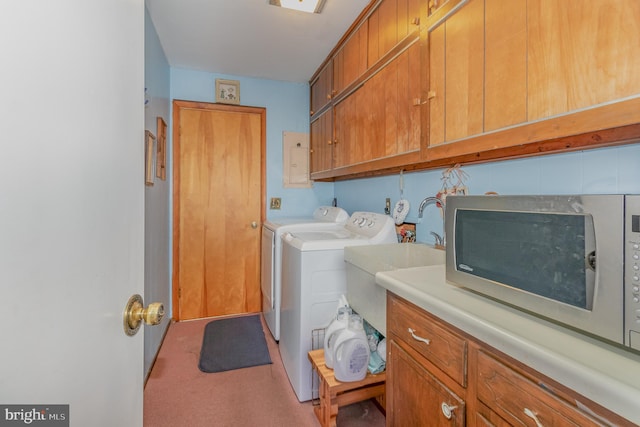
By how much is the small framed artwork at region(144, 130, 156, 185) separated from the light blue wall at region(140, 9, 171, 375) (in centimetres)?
6

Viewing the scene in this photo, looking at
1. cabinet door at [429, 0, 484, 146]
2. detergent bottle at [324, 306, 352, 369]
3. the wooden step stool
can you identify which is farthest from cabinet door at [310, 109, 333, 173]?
the wooden step stool

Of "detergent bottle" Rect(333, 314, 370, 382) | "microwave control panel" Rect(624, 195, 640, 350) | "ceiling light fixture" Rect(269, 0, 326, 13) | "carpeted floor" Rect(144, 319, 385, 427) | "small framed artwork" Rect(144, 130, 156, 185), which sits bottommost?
"carpeted floor" Rect(144, 319, 385, 427)

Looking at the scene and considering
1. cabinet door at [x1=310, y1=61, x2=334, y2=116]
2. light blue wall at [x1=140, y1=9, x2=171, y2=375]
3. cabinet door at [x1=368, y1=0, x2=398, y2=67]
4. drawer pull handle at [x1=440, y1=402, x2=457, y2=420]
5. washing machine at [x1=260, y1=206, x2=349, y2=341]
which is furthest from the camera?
cabinet door at [x1=310, y1=61, x2=334, y2=116]

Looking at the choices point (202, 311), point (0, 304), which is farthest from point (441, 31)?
point (202, 311)

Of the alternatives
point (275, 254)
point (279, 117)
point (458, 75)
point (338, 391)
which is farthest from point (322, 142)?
point (338, 391)

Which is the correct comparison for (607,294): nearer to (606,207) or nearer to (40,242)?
(606,207)

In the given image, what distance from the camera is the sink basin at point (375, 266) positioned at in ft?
4.37

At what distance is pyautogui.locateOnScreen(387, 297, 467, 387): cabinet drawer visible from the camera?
2.61 ft

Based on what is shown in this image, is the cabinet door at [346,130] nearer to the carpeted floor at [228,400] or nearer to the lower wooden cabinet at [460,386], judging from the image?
the lower wooden cabinet at [460,386]

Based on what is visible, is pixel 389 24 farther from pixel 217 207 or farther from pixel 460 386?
pixel 217 207

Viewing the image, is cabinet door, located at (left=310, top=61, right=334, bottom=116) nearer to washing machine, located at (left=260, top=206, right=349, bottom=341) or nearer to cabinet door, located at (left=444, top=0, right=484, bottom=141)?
washing machine, located at (left=260, top=206, right=349, bottom=341)

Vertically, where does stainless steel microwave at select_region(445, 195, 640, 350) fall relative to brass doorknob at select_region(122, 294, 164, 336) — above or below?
above

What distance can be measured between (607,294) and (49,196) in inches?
37.9

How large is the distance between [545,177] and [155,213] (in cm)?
246
